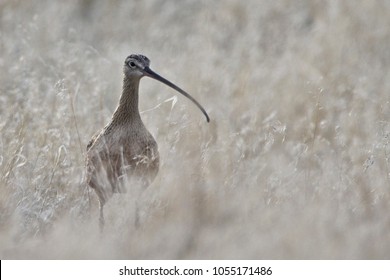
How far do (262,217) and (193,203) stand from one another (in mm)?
404

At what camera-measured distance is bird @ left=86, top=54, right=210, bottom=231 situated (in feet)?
19.3

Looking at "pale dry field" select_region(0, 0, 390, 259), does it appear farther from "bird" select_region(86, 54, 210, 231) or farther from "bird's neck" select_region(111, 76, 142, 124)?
"bird's neck" select_region(111, 76, 142, 124)

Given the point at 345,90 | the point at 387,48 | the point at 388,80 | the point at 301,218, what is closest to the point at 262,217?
the point at 301,218

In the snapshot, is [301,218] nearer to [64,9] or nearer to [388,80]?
[388,80]

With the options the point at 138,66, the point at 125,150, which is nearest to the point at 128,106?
the point at 138,66

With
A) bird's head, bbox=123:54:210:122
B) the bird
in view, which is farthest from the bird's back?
bird's head, bbox=123:54:210:122

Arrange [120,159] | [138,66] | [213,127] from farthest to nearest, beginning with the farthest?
[213,127] < [138,66] < [120,159]

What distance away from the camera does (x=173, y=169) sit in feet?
19.7

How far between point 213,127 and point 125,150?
1.46 m

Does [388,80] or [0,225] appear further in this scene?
[388,80]

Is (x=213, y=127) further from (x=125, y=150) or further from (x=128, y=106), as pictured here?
(x=125, y=150)

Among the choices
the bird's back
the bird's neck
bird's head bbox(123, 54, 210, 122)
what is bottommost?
the bird's back

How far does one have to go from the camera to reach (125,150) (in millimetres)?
6090

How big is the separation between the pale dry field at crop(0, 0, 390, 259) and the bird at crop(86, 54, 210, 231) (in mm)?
99
